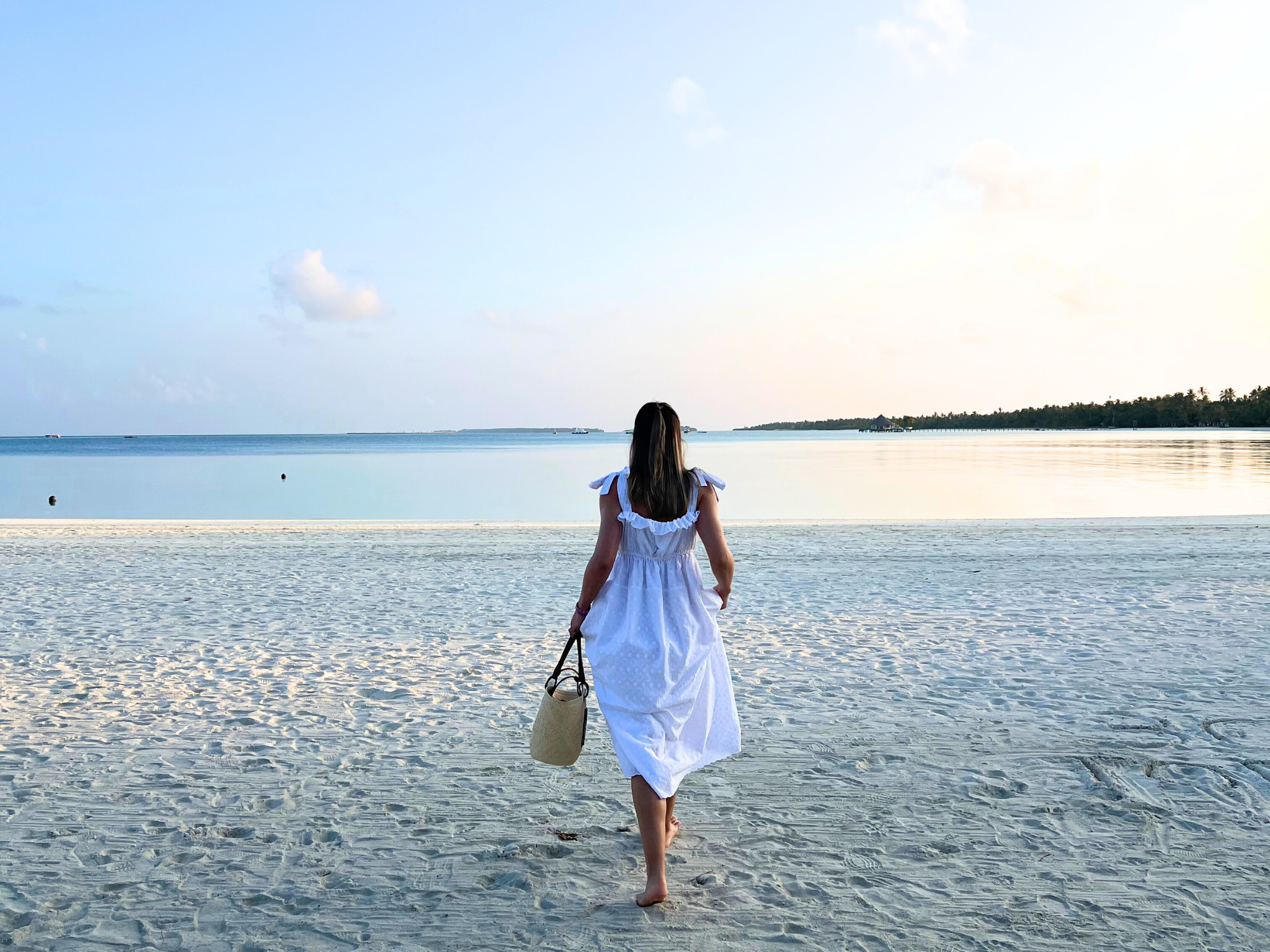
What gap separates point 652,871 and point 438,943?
2.57 ft

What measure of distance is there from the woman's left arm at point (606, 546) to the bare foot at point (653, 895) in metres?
0.96

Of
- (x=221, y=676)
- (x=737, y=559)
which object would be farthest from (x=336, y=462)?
(x=221, y=676)

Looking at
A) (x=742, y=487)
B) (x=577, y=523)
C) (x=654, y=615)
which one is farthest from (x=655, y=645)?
(x=742, y=487)

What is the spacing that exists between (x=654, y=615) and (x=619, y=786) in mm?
1473

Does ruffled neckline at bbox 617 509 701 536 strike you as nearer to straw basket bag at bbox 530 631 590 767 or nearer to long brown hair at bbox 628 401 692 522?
long brown hair at bbox 628 401 692 522

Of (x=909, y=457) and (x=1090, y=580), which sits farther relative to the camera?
(x=909, y=457)

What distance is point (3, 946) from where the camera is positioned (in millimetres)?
3035

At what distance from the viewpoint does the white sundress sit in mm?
3416

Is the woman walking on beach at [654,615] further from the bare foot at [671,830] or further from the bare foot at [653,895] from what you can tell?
the bare foot at [671,830]

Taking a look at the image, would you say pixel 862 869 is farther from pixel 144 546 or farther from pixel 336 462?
pixel 336 462

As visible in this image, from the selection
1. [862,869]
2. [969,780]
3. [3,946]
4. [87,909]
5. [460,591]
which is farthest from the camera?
[460,591]

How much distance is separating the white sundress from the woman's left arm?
26mm

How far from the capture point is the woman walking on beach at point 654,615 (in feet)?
11.0

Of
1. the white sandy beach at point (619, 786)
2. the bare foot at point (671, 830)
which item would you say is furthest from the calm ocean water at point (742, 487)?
the bare foot at point (671, 830)
